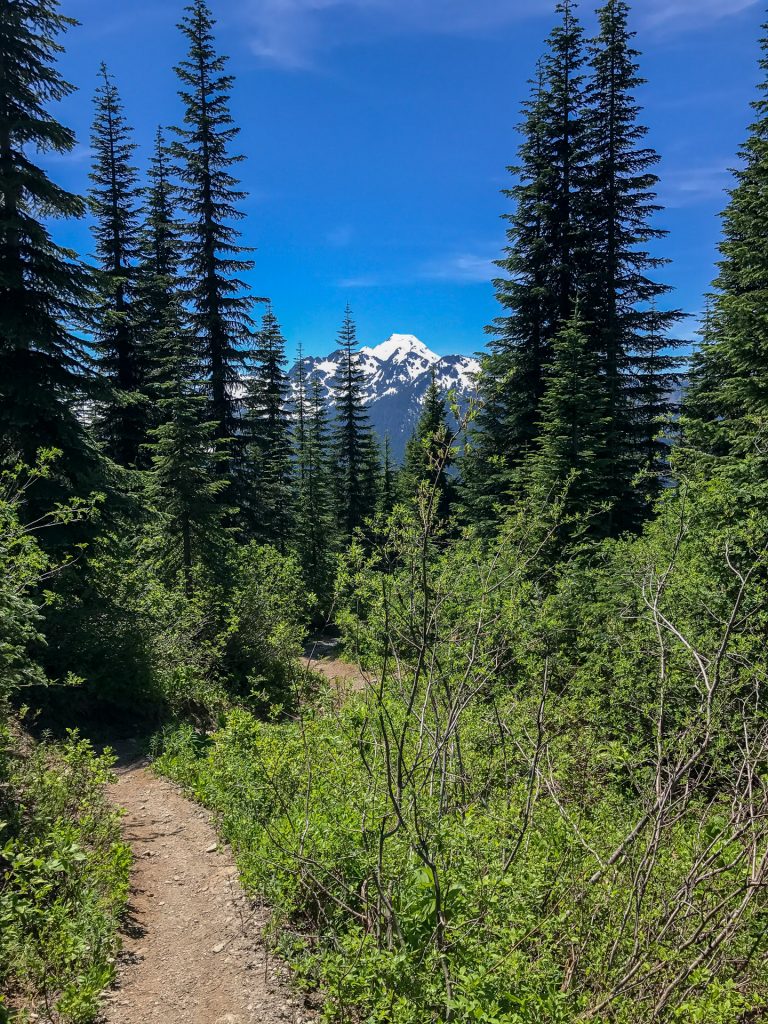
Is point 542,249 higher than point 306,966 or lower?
higher

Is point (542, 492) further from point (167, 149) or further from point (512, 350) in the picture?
point (167, 149)

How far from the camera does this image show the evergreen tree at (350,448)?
1266 inches

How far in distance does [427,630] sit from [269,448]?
25670 millimetres

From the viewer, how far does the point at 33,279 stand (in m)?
10.2

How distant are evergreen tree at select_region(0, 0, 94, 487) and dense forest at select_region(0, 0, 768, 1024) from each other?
0.06 meters

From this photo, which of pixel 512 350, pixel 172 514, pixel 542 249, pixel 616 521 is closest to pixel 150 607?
pixel 172 514

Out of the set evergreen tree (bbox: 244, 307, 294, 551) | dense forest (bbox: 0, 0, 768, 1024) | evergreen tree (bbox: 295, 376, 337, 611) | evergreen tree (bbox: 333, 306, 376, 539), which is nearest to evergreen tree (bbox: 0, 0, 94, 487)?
dense forest (bbox: 0, 0, 768, 1024)

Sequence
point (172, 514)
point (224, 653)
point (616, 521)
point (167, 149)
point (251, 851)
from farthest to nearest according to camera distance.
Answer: point (167, 149)
point (616, 521)
point (172, 514)
point (224, 653)
point (251, 851)

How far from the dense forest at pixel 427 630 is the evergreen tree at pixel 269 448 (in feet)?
1.68

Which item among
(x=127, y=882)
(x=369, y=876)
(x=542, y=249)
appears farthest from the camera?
(x=542, y=249)

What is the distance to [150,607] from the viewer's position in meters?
11.4

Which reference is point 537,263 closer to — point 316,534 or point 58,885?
point 316,534

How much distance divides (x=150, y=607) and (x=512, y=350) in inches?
590

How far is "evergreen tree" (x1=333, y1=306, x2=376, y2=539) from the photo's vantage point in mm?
32156
